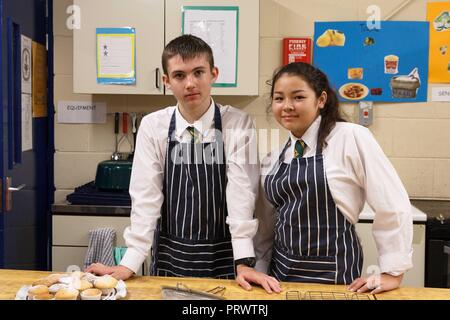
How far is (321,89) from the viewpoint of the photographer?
156 cm

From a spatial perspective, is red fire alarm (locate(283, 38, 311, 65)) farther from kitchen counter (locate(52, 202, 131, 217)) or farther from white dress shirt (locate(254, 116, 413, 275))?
white dress shirt (locate(254, 116, 413, 275))

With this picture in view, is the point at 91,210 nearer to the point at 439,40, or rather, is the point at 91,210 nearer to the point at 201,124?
the point at 201,124

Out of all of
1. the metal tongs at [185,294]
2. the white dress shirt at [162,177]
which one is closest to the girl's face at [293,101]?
the white dress shirt at [162,177]

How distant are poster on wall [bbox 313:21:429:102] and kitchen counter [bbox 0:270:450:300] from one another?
1.77 meters

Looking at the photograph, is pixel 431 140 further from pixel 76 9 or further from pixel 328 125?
pixel 76 9

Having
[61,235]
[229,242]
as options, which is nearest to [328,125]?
[229,242]

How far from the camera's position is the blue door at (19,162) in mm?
2229

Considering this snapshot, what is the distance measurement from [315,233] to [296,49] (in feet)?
5.45

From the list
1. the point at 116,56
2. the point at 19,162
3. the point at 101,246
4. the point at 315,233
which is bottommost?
the point at 101,246

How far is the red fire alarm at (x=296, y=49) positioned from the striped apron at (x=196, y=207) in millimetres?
1318

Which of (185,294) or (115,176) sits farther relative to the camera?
(115,176)

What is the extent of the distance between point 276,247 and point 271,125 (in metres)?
1.50

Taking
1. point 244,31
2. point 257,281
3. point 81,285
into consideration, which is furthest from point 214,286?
point 244,31

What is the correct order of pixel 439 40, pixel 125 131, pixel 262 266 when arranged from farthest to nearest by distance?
1. pixel 125 131
2. pixel 439 40
3. pixel 262 266
